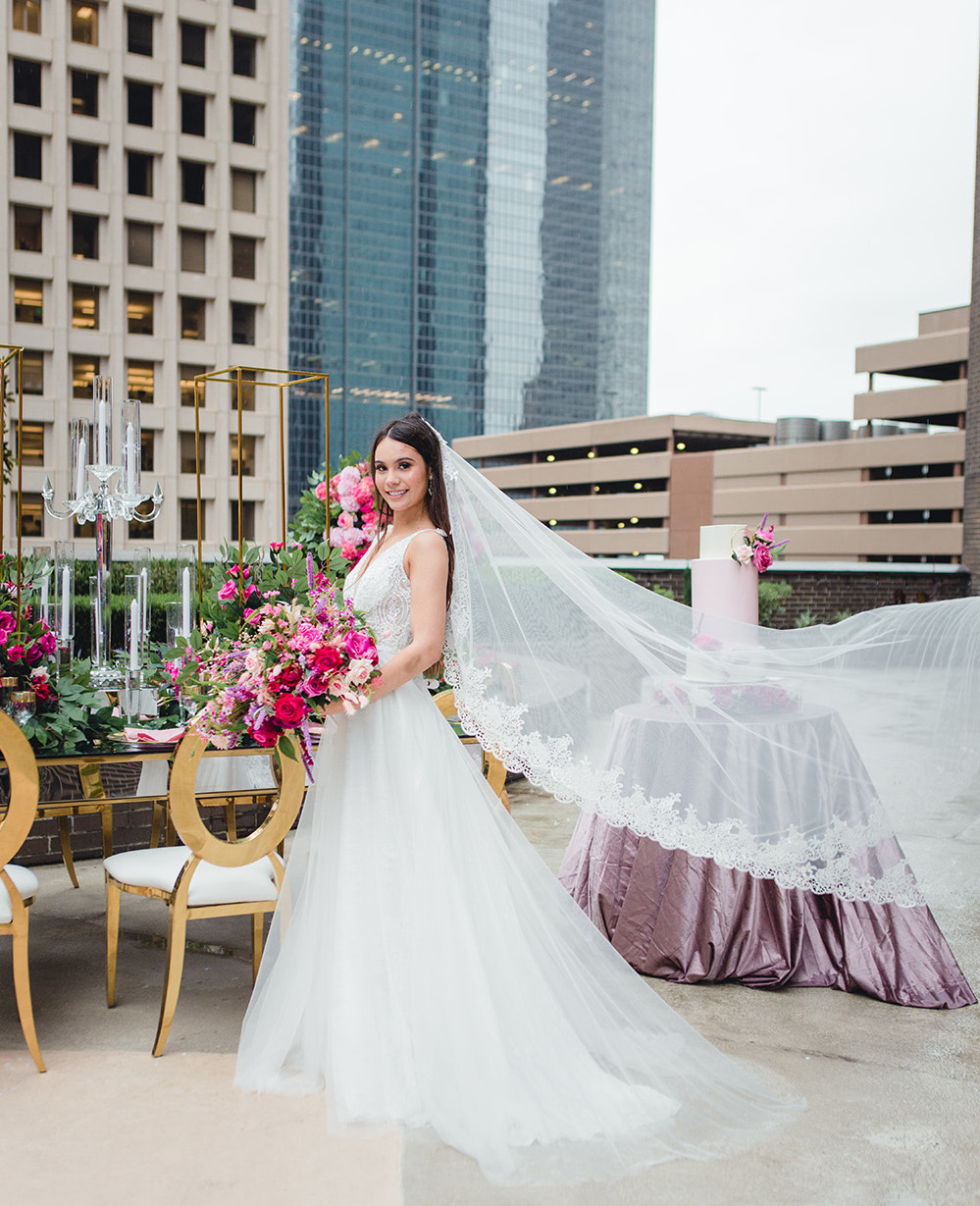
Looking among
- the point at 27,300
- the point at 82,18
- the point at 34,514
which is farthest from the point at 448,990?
the point at 82,18

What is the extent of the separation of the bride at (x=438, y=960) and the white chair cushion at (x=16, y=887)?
725 millimetres

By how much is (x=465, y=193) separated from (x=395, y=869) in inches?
4125

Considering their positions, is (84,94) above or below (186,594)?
above

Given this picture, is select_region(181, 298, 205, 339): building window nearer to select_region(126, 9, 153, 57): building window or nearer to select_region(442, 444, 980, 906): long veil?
select_region(126, 9, 153, 57): building window

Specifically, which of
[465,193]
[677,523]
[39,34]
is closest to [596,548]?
[677,523]

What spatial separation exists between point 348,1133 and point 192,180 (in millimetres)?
37530

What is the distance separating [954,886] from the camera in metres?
4.66

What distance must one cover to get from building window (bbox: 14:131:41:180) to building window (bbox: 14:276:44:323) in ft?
10.7

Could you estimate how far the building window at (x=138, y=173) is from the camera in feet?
114

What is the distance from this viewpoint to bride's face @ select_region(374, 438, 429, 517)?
2.83 meters

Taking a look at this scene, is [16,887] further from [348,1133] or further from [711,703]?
[711,703]

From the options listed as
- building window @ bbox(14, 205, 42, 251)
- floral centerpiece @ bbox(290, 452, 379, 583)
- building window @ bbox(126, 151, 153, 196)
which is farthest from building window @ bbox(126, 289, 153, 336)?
floral centerpiece @ bbox(290, 452, 379, 583)

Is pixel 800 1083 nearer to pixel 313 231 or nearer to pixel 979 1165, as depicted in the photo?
pixel 979 1165

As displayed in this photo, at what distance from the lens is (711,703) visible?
3166 mm
